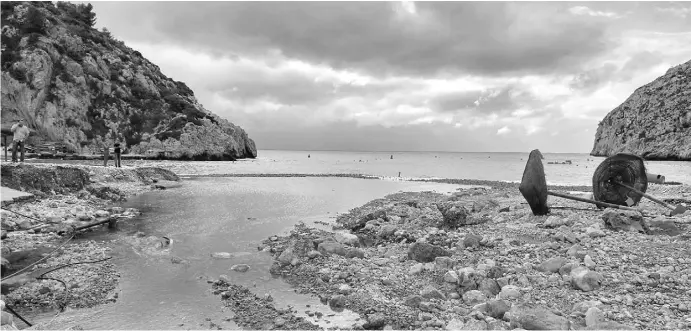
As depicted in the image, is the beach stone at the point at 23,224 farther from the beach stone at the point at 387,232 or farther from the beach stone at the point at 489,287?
the beach stone at the point at 489,287

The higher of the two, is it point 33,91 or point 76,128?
point 33,91

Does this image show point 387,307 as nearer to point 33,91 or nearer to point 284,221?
point 284,221

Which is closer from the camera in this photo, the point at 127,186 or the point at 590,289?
the point at 590,289

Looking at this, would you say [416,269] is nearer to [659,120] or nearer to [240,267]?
[240,267]

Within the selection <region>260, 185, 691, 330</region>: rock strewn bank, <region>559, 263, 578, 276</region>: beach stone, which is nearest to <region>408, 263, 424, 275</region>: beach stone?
<region>260, 185, 691, 330</region>: rock strewn bank

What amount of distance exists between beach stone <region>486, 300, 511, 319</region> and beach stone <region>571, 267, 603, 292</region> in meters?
1.78

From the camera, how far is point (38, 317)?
689cm

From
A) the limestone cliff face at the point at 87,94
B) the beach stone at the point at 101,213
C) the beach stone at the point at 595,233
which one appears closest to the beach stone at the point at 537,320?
the beach stone at the point at 595,233

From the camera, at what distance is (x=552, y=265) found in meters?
8.34

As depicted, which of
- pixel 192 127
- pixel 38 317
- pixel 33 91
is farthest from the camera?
pixel 192 127

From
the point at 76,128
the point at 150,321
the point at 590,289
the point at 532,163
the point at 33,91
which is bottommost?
the point at 150,321

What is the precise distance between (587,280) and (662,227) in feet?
20.7

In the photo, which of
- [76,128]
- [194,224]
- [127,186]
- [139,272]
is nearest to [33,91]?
[76,128]

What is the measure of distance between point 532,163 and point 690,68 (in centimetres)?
12379
